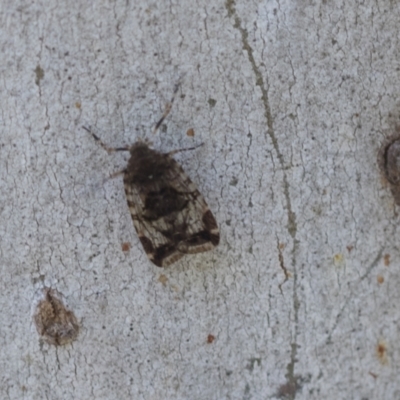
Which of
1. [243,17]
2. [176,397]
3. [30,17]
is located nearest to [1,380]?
[176,397]

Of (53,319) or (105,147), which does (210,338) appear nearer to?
(53,319)

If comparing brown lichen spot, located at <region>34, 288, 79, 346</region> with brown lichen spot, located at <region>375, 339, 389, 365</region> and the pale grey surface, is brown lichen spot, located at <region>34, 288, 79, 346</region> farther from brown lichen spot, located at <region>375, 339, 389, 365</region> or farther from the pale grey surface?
brown lichen spot, located at <region>375, 339, 389, 365</region>

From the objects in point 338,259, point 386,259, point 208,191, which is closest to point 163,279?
point 208,191

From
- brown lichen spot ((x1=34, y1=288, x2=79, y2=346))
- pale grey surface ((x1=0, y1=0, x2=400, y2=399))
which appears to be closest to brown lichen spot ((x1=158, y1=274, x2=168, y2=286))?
pale grey surface ((x1=0, y1=0, x2=400, y2=399))

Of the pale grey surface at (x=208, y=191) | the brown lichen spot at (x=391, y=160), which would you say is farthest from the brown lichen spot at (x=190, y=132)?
the brown lichen spot at (x=391, y=160)

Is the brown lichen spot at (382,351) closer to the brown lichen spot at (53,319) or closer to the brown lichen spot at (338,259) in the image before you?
the brown lichen spot at (338,259)

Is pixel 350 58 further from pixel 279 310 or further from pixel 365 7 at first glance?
pixel 279 310
